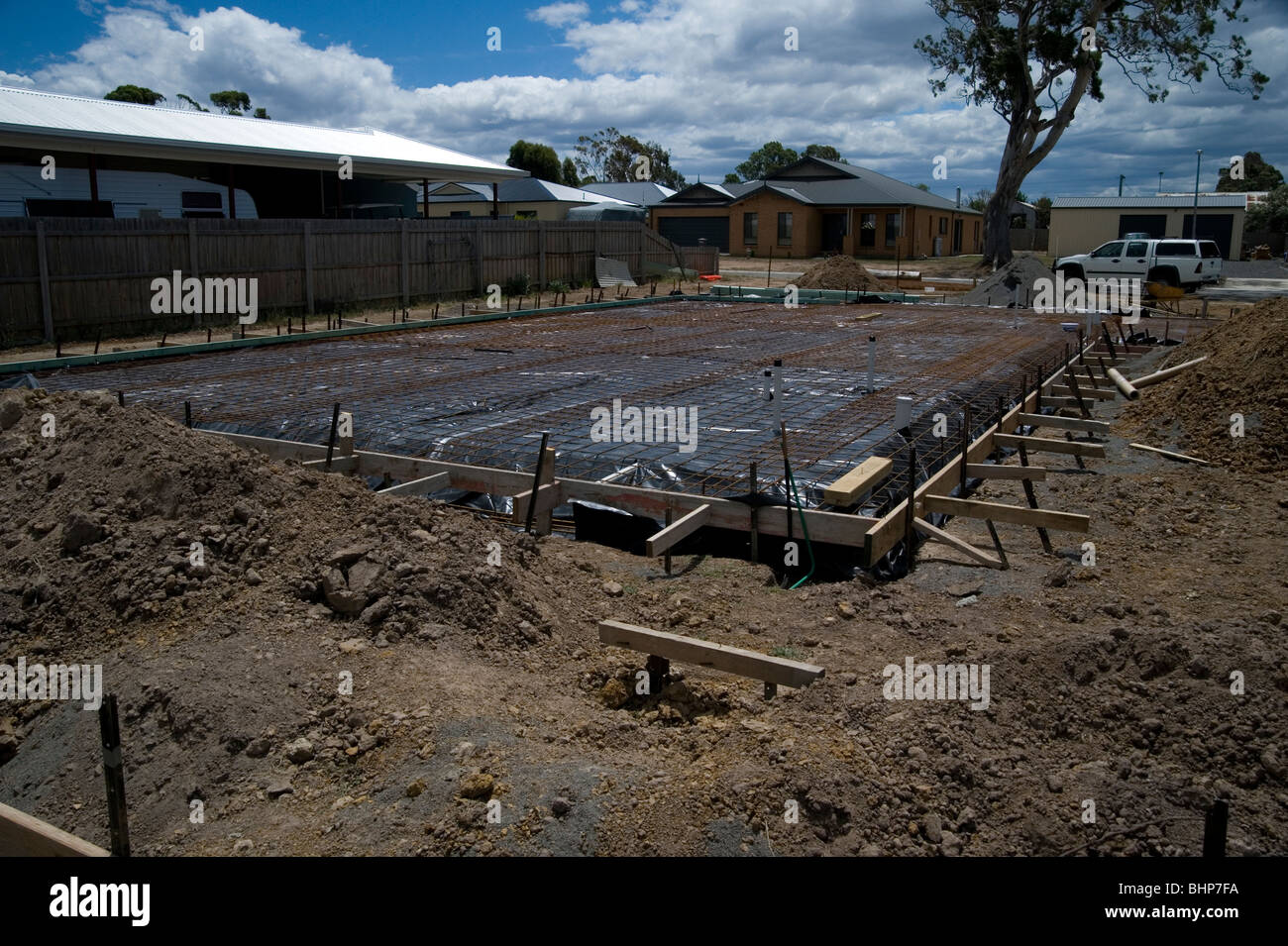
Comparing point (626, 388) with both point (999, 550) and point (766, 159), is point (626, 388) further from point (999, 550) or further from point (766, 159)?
point (766, 159)

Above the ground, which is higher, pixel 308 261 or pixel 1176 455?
pixel 308 261

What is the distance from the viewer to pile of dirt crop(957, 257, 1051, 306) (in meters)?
22.5

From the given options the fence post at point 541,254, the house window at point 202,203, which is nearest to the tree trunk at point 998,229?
the fence post at point 541,254

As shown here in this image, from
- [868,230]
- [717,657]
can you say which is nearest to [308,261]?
[717,657]

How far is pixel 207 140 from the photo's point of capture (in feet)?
70.8

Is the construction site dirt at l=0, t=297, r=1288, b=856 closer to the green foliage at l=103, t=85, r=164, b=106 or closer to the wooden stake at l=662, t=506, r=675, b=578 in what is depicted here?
the wooden stake at l=662, t=506, r=675, b=578

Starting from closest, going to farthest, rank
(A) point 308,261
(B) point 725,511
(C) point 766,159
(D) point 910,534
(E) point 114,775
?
(E) point 114,775 → (D) point 910,534 → (B) point 725,511 → (A) point 308,261 → (C) point 766,159

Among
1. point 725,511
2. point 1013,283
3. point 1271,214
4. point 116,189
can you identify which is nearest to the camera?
point 725,511

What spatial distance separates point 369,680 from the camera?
175 inches

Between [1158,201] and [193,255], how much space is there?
4391cm

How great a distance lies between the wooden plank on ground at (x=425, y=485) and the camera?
7.03m

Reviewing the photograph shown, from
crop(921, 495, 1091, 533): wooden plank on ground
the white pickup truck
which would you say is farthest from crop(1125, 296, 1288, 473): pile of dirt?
the white pickup truck
